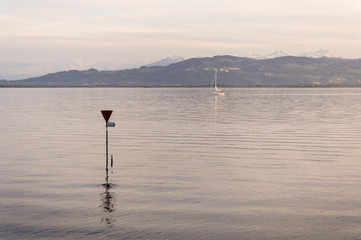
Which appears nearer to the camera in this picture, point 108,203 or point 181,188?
point 108,203

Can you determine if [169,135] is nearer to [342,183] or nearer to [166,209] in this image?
[342,183]

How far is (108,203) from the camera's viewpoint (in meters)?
13.9

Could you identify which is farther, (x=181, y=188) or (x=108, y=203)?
(x=181, y=188)

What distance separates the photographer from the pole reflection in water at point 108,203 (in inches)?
480

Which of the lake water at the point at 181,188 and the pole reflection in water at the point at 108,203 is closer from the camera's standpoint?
the lake water at the point at 181,188

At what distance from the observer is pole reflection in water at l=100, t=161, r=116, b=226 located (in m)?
12.2

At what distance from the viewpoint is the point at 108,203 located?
13.9 metres

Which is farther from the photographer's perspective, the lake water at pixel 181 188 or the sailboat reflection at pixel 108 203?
the sailboat reflection at pixel 108 203

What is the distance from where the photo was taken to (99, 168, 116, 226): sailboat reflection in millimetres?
12142

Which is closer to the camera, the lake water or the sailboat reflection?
the lake water

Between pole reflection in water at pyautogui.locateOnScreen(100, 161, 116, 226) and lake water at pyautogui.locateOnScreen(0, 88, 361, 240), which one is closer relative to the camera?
lake water at pyautogui.locateOnScreen(0, 88, 361, 240)

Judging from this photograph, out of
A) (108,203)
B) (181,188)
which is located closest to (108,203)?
(108,203)

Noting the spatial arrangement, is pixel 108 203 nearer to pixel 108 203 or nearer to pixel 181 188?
pixel 108 203

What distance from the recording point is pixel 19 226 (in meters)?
11.6
